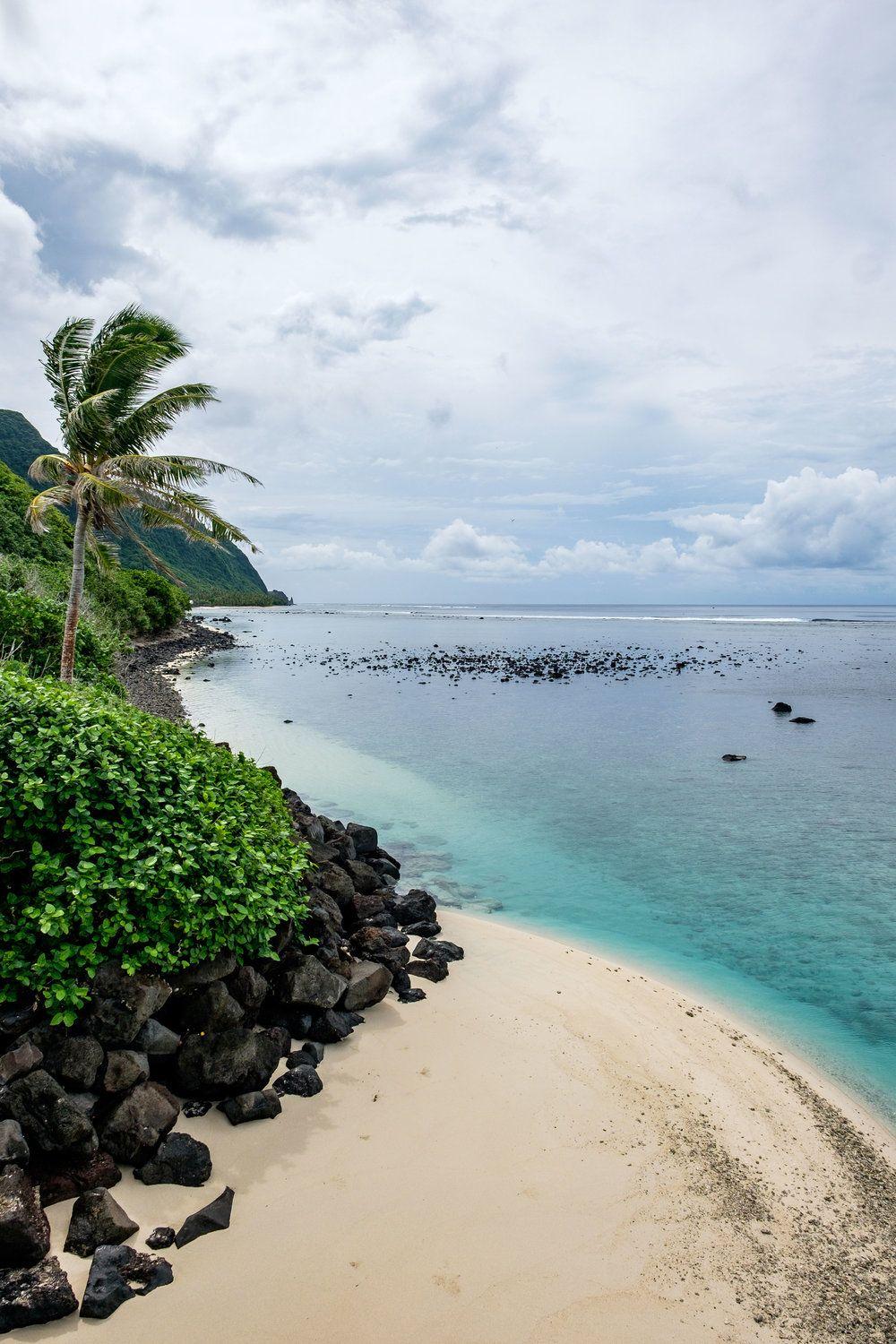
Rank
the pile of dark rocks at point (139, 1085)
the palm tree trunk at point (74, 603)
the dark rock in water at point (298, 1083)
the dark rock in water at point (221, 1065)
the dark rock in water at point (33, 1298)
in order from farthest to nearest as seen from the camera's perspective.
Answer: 1. the palm tree trunk at point (74, 603)
2. the dark rock in water at point (298, 1083)
3. the dark rock in water at point (221, 1065)
4. the pile of dark rocks at point (139, 1085)
5. the dark rock in water at point (33, 1298)

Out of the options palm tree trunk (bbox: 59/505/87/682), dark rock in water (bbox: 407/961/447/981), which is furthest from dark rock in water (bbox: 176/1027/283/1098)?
palm tree trunk (bbox: 59/505/87/682)

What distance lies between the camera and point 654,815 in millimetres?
19922

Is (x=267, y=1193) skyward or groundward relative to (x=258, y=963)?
groundward

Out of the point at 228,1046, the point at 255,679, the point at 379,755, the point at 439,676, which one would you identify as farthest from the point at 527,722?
the point at 228,1046

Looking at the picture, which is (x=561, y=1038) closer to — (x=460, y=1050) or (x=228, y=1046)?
(x=460, y=1050)

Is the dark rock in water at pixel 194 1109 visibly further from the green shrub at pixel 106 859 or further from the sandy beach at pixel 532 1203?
the green shrub at pixel 106 859

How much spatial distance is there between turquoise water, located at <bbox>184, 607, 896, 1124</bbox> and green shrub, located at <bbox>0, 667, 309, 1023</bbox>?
7029 millimetres

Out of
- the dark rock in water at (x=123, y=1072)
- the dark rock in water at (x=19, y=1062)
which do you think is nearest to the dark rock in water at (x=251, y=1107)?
the dark rock in water at (x=123, y=1072)

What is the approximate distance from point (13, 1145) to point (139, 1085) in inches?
40.5

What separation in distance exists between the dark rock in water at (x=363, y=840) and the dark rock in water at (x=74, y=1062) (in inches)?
289

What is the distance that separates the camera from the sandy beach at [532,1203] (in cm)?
506

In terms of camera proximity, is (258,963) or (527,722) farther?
(527,722)

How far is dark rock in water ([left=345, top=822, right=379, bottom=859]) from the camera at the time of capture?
1349 cm

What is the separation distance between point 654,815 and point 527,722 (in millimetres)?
14449
